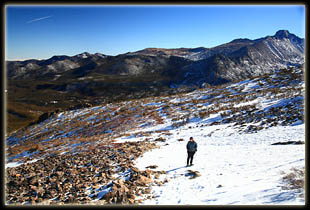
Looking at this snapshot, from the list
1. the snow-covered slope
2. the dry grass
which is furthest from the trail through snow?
the dry grass

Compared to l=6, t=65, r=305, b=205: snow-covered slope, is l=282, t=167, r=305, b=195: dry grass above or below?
above

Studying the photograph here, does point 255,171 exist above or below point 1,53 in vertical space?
below

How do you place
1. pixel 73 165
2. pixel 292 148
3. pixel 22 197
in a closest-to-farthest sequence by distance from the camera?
pixel 22 197, pixel 292 148, pixel 73 165

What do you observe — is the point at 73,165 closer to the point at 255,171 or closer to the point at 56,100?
the point at 255,171

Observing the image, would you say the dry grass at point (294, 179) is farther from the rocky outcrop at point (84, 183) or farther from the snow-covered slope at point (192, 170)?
the rocky outcrop at point (84, 183)

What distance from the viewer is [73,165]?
11.8 m

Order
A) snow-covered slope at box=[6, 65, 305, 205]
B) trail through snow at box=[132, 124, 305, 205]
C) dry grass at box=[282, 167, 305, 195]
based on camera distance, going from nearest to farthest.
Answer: dry grass at box=[282, 167, 305, 195], trail through snow at box=[132, 124, 305, 205], snow-covered slope at box=[6, 65, 305, 205]

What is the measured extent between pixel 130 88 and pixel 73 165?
124m

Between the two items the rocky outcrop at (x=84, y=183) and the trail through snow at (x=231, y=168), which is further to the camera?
the rocky outcrop at (x=84, y=183)

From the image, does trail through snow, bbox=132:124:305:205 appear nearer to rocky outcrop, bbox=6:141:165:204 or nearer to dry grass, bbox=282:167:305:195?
dry grass, bbox=282:167:305:195

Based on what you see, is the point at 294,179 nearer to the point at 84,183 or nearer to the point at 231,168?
the point at 231,168

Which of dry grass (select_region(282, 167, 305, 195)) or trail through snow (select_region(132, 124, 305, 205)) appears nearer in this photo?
dry grass (select_region(282, 167, 305, 195))

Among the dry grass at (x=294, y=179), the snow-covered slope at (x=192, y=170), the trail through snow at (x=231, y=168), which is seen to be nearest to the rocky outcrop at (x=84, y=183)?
the snow-covered slope at (x=192, y=170)

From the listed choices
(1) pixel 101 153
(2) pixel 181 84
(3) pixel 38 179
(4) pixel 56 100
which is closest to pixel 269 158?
(1) pixel 101 153
